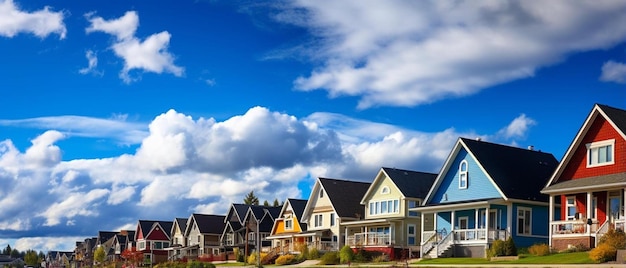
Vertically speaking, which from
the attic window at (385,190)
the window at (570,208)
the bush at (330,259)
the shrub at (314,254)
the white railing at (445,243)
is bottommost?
the shrub at (314,254)

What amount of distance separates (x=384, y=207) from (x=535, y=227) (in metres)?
16.3

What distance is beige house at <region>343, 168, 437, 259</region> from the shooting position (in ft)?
203

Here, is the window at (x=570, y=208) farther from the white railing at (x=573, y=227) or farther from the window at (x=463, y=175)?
the window at (x=463, y=175)

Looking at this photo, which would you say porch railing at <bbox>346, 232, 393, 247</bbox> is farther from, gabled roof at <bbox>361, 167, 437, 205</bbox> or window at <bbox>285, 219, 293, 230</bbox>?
window at <bbox>285, 219, 293, 230</bbox>

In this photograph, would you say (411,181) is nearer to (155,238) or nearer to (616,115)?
(616,115)

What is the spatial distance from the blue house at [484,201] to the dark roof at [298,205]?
23.8 meters

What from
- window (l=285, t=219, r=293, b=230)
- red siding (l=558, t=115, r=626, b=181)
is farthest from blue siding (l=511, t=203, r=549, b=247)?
window (l=285, t=219, r=293, b=230)

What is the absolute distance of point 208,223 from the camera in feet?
329

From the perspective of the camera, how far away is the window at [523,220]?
5072cm

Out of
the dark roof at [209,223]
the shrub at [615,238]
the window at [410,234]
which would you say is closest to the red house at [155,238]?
the dark roof at [209,223]

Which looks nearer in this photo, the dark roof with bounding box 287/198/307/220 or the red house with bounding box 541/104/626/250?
the red house with bounding box 541/104/626/250

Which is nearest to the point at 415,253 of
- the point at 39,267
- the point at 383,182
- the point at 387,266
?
the point at 383,182

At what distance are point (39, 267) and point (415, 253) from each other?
154 m

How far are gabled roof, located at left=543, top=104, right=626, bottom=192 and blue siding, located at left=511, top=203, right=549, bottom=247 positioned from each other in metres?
5.88
